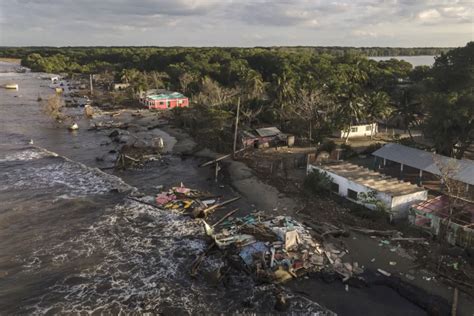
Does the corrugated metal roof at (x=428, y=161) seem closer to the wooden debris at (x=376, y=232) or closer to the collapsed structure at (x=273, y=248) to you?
the wooden debris at (x=376, y=232)

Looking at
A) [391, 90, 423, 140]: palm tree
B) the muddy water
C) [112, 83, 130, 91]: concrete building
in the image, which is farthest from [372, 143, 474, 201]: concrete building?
[112, 83, 130, 91]: concrete building

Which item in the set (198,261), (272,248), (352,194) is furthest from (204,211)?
(352,194)

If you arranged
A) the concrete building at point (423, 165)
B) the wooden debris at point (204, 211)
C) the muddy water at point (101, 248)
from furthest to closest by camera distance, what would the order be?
the concrete building at point (423, 165), the wooden debris at point (204, 211), the muddy water at point (101, 248)

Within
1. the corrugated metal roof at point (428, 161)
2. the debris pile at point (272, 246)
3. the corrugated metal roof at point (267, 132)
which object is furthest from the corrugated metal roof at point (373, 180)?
the corrugated metal roof at point (267, 132)

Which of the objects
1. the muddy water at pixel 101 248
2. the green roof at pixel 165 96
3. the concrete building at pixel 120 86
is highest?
the concrete building at pixel 120 86

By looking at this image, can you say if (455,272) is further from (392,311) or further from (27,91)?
(27,91)

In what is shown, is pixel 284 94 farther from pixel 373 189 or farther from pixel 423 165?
pixel 373 189
